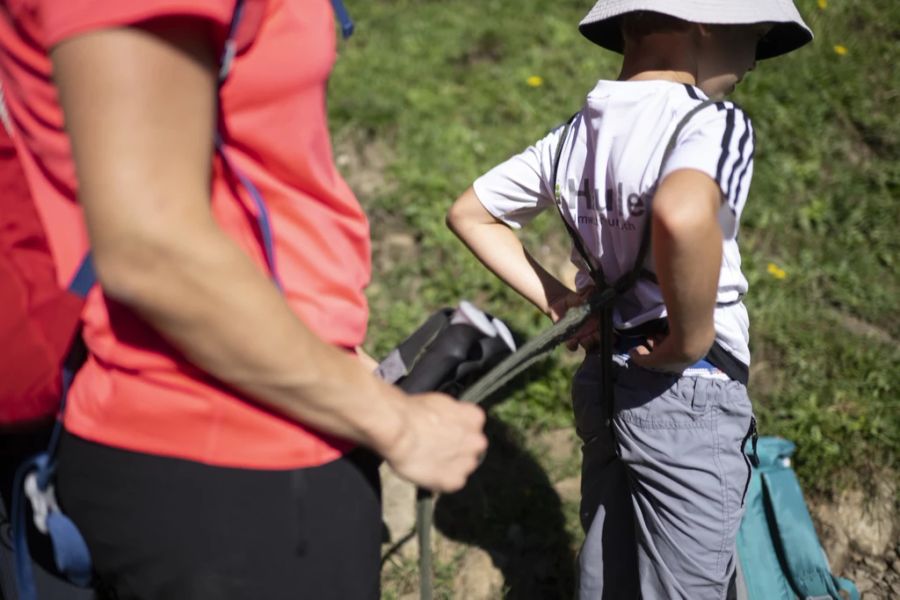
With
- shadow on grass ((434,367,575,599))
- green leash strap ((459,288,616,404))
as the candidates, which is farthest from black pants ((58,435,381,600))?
shadow on grass ((434,367,575,599))

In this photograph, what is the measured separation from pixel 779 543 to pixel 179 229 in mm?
2246

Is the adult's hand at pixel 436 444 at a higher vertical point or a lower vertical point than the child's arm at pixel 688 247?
lower

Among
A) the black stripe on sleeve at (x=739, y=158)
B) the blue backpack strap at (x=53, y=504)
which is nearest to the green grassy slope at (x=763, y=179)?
the black stripe on sleeve at (x=739, y=158)

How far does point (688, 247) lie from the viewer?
3.98 feet

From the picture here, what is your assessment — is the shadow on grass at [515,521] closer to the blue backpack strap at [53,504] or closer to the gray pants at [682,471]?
the gray pants at [682,471]

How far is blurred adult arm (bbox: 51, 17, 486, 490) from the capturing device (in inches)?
28.5

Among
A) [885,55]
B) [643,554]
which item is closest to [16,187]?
[643,554]

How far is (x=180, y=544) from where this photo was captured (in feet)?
3.20

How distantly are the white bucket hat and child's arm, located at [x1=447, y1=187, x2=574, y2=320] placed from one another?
49 centimetres

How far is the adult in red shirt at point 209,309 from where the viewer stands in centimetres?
74

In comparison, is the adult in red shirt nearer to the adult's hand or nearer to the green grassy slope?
the adult's hand

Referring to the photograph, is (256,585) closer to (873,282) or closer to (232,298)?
(232,298)

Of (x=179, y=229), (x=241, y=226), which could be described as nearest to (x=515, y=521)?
(x=241, y=226)

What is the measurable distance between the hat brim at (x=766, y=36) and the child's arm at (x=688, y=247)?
0.52 m
